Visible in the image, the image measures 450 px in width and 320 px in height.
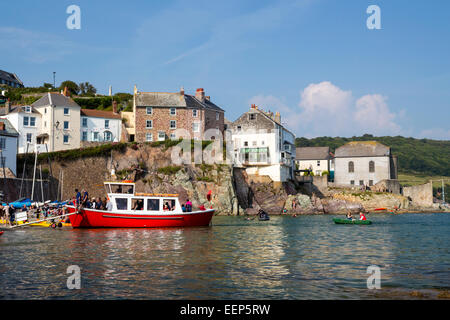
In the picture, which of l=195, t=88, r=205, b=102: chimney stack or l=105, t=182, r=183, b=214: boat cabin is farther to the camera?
l=195, t=88, r=205, b=102: chimney stack

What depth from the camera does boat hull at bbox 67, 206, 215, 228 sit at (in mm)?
37219

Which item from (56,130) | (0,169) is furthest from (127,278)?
(56,130)

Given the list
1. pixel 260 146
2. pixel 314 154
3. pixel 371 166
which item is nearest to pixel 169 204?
pixel 260 146

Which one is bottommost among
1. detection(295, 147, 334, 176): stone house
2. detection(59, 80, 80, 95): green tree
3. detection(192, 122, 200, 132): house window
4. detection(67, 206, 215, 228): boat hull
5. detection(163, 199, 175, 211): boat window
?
detection(67, 206, 215, 228): boat hull

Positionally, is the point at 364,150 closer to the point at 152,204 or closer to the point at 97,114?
the point at 97,114

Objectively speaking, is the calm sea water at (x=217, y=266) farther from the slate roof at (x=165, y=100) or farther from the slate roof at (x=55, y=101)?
the slate roof at (x=165, y=100)

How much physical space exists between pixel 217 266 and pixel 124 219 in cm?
1995

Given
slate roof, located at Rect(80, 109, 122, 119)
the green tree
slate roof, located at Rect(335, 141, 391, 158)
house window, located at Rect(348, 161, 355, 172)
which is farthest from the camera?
the green tree

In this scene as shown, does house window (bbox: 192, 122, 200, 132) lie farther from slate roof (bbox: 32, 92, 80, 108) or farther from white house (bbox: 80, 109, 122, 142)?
slate roof (bbox: 32, 92, 80, 108)

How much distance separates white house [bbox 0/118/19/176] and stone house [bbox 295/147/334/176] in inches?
2625

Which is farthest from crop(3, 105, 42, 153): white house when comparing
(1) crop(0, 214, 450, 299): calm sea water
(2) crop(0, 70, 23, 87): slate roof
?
(2) crop(0, 70, 23, 87): slate roof

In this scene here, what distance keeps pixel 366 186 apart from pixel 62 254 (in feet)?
251

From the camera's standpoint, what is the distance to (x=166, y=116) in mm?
77250

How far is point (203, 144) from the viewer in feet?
247
